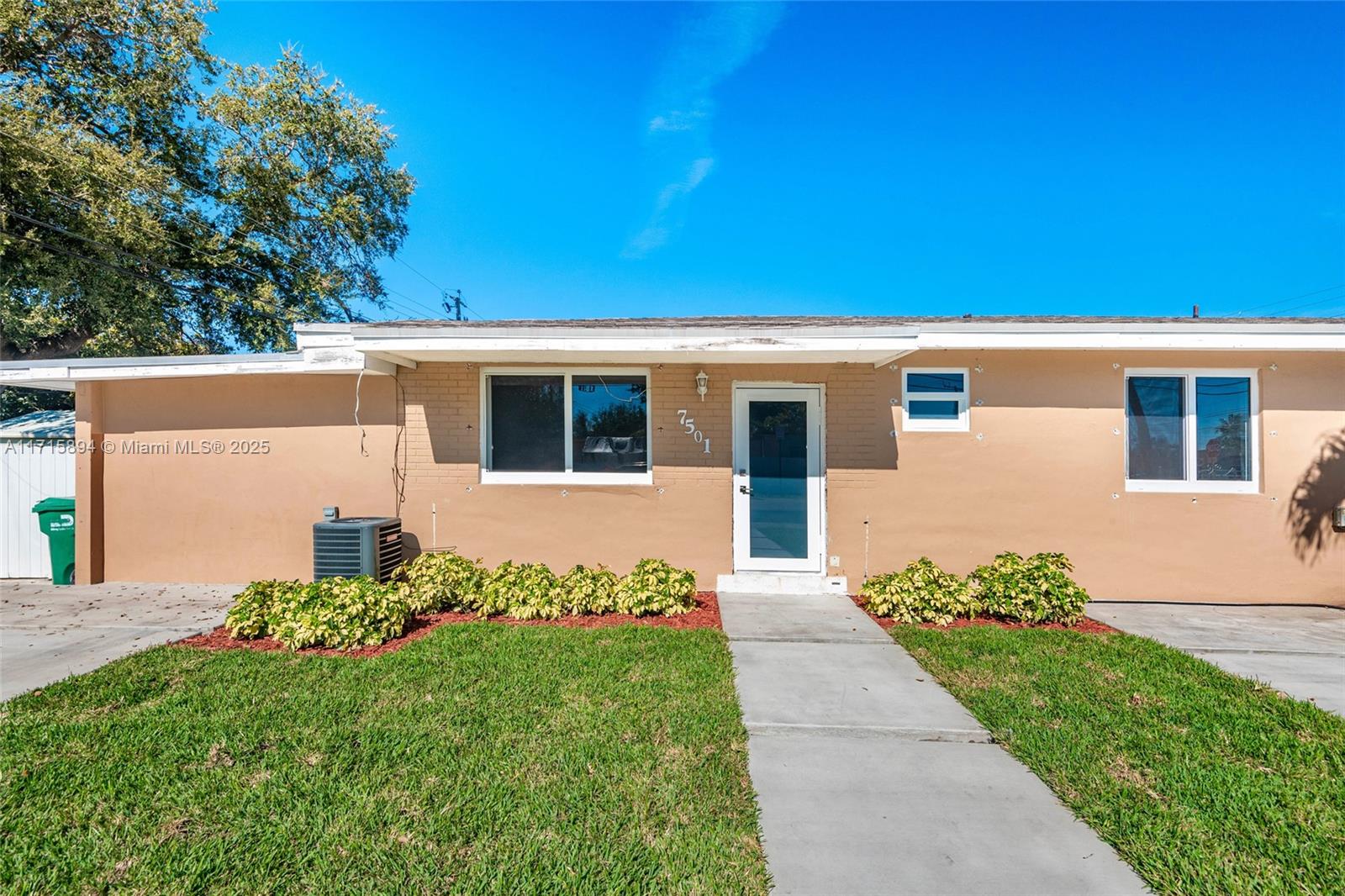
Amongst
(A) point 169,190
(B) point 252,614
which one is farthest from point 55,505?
(A) point 169,190

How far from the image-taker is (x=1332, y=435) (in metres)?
6.13

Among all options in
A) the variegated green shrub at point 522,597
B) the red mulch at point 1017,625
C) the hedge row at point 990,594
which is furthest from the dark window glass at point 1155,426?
the variegated green shrub at point 522,597

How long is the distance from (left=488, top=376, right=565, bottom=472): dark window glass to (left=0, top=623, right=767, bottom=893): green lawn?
2.76 metres

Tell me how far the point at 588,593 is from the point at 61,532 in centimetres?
694

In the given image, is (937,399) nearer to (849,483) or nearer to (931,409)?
(931,409)

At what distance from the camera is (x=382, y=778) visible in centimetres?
271

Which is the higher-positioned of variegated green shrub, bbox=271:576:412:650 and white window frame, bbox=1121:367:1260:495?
white window frame, bbox=1121:367:1260:495

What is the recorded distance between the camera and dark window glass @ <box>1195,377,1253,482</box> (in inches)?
A: 245

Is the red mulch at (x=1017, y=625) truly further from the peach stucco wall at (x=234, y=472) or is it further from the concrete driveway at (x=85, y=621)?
the concrete driveway at (x=85, y=621)

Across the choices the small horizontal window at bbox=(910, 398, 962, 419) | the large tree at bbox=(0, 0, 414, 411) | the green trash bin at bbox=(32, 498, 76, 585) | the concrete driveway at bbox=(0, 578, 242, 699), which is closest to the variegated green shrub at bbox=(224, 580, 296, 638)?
the concrete driveway at bbox=(0, 578, 242, 699)

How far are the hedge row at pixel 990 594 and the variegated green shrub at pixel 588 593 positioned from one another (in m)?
2.72

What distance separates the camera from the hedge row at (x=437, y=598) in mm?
4688

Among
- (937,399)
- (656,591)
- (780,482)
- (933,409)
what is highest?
(937,399)

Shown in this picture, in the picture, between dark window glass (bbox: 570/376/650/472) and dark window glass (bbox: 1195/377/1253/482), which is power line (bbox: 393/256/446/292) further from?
dark window glass (bbox: 1195/377/1253/482)
